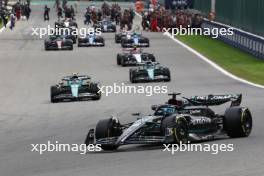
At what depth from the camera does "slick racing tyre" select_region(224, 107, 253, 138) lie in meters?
19.3

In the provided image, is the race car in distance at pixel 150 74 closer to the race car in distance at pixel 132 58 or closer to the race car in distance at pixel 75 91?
the race car in distance at pixel 75 91

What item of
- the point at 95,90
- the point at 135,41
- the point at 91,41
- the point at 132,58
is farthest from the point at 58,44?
the point at 95,90

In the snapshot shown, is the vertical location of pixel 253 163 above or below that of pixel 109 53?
above

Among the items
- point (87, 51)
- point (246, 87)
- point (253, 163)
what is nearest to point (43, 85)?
point (246, 87)

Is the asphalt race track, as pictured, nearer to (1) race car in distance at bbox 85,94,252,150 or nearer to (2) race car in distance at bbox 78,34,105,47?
(1) race car in distance at bbox 85,94,252,150

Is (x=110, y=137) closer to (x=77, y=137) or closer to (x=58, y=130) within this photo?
(x=77, y=137)

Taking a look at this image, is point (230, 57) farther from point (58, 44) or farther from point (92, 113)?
point (92, 113)

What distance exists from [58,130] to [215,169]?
29.1 ft

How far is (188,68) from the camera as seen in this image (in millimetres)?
42531

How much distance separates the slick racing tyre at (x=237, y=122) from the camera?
19.3 meters

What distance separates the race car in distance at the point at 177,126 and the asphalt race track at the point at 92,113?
26 centimetres

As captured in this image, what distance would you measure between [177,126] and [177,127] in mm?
18

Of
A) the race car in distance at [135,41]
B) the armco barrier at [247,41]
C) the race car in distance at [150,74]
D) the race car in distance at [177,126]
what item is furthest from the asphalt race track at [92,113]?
the armco barrier at [247,41]

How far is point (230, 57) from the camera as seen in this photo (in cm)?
4675
